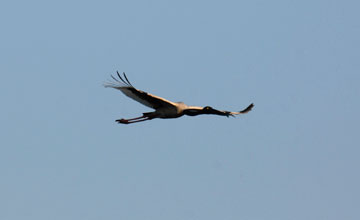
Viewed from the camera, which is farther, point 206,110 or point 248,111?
point 248,111

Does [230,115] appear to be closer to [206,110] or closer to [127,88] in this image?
[206,110]

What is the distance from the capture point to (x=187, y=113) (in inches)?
2309

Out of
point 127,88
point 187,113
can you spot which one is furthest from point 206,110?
point 127,88

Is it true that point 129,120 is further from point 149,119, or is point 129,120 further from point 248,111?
point 248,111

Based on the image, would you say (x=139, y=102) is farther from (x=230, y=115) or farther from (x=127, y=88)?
(x=230, y=115)

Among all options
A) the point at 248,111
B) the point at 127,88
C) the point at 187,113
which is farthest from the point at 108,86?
the point at 248,111

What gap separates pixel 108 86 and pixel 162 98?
A: 10.4 feet

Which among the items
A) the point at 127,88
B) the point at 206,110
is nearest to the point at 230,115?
the point at 206,110

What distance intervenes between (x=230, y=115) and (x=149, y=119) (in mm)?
4921

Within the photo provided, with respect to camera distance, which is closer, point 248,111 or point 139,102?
point 139,102

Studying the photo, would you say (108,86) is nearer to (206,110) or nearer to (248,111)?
(206,110)

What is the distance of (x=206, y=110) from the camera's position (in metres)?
58.7

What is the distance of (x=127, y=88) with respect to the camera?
5812 cm

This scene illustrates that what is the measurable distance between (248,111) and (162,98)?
25.1 ft
